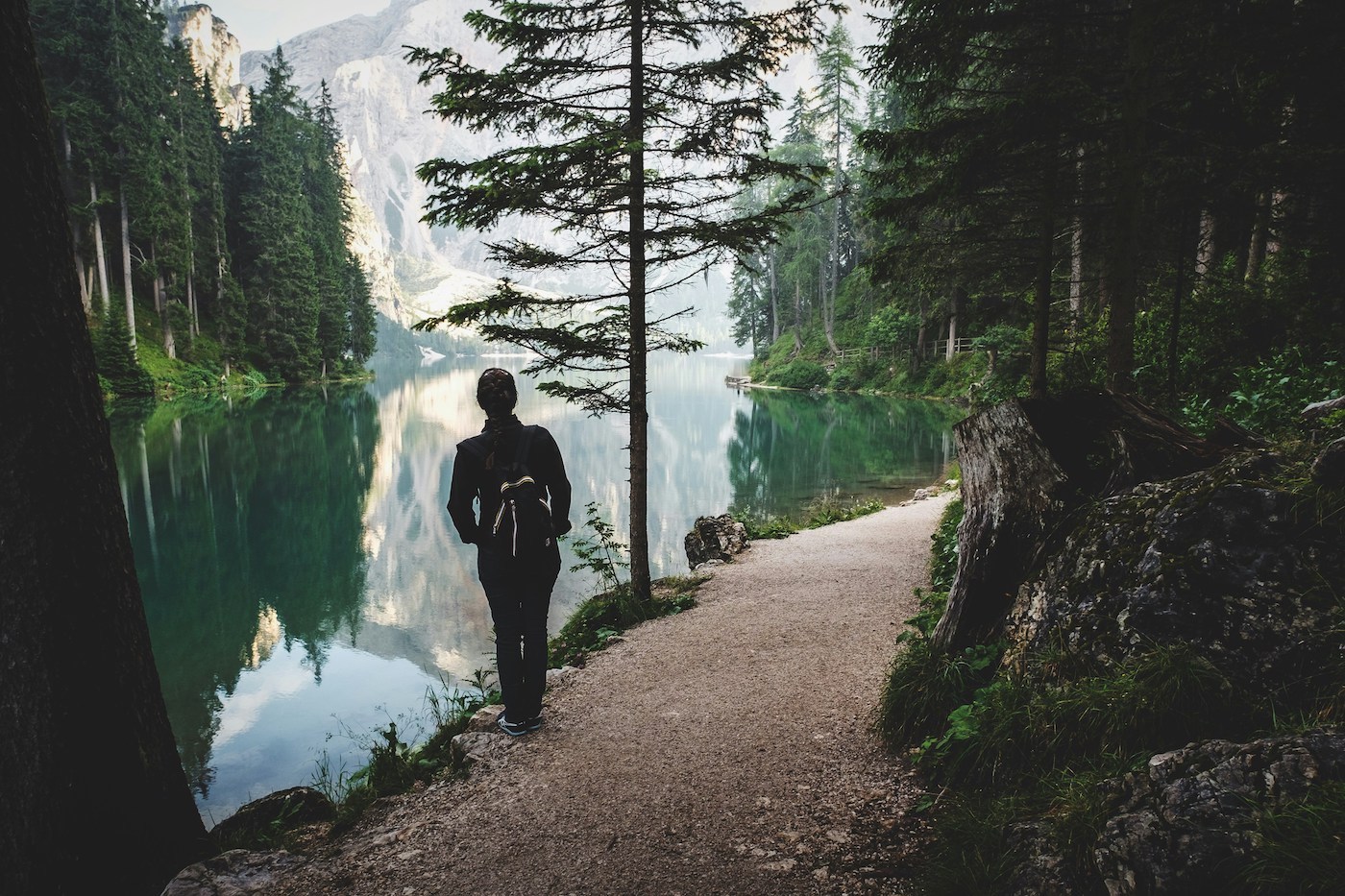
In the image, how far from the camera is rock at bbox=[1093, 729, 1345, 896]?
166 centimetres

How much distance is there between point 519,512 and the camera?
160 inches

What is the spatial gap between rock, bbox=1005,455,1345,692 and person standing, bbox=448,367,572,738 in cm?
285

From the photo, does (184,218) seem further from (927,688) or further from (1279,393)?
(1279,393)

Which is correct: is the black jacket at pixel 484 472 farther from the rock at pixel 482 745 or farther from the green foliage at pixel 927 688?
the green foliage at pixel 927 688

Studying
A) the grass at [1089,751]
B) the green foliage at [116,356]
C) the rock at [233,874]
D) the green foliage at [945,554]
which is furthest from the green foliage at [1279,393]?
the green foliage at [116,356]

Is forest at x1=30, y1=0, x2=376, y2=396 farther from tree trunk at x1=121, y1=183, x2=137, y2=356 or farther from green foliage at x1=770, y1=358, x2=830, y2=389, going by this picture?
green foliage at x1=770, y1=358, x2=830, y2=389

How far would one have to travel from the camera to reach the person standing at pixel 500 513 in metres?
4.13

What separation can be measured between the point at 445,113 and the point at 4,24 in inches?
183

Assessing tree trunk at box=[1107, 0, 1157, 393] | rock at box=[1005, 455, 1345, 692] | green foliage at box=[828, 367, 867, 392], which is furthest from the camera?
green foliage at box=[828, 367, 867, 392]

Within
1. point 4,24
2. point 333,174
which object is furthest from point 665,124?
point 333,174

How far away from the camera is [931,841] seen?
2.72 metres

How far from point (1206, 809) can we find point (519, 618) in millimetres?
3614

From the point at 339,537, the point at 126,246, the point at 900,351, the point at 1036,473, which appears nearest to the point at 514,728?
the point at 1036,473

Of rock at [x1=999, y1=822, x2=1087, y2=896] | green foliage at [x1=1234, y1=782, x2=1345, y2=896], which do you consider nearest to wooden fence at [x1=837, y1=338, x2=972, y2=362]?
rock at [x1=999, y1=822, x2=1087, y2=896]
